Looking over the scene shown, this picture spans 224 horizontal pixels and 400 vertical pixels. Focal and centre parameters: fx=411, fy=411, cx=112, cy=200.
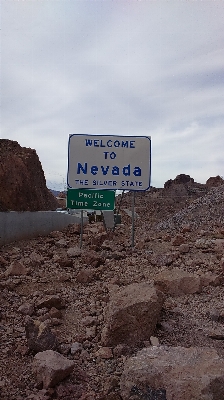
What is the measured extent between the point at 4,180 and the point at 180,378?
12259 mm

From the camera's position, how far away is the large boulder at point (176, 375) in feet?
8.11

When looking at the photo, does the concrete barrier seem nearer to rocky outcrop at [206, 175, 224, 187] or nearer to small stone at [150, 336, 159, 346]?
small stone at [150, 336, 159, 346]

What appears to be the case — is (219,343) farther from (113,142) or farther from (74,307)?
(113,142)

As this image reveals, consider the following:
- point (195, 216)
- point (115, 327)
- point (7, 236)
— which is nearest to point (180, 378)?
point (115, 327)

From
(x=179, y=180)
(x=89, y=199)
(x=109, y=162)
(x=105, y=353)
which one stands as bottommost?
(x=105, y=353)

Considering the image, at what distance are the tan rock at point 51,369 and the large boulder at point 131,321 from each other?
1.84 ft

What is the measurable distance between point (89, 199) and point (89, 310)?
4582 mm

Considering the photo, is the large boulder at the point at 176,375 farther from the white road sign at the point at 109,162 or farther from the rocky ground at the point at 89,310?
the white road sign at the point at 109,162

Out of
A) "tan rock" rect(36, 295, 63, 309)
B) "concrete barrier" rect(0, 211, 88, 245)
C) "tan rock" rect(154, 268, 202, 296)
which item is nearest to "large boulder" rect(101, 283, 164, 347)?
"tan rock" rect(36, 295, 63, 309)

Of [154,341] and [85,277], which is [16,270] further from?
[154,341]

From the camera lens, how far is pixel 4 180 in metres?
14.0

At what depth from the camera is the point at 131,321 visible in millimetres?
3455

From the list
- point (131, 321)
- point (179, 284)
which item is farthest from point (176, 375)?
point (179, 284)

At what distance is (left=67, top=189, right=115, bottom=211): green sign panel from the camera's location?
28.6 ft
